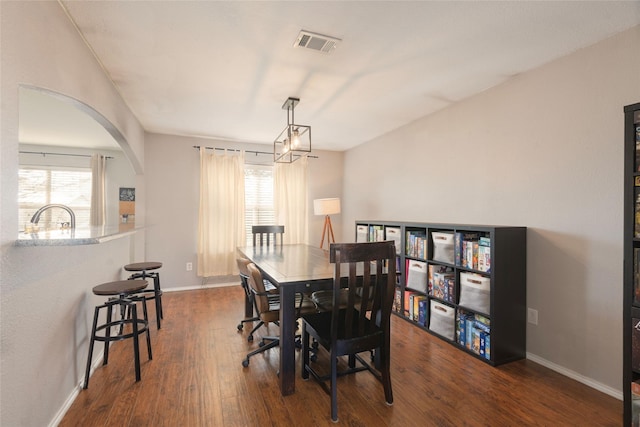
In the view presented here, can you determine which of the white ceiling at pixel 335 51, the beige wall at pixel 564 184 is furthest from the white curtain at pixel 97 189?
the beige wall at pixel 564 184

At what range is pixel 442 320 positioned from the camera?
2832 millimetres

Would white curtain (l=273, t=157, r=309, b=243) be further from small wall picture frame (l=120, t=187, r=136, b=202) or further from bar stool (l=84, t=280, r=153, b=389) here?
bar stool (l=84, t=280, r=153, b=389)

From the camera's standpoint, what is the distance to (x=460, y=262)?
2.70 meters

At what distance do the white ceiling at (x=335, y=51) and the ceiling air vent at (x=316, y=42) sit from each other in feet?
0.17

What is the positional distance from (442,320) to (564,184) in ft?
5.14

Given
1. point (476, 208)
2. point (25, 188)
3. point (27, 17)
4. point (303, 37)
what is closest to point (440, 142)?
point (476, 208)

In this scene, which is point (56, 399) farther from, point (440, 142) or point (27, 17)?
point (440, 142)

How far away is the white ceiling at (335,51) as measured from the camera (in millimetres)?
1763

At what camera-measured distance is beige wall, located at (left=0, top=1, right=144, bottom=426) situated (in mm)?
1244

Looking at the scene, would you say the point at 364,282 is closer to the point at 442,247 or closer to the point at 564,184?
the point at 442,247

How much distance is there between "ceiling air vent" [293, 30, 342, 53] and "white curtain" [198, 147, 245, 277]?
300 centimetres

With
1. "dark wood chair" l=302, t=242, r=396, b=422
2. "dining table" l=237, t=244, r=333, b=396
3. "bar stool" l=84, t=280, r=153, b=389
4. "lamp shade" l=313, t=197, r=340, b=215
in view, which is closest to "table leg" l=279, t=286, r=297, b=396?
"dining table" l=237, t=244, r=333, b=396

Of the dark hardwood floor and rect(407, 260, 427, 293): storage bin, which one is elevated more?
rect(407, 260, 427, 293): storage bin

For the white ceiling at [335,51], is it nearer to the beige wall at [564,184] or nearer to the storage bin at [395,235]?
the beige wall at [564,184]
